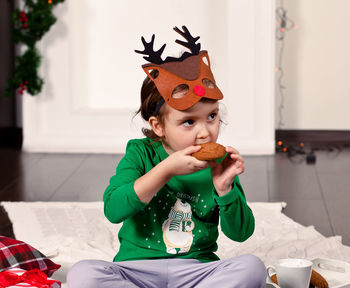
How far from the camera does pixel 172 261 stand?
54.7 inches

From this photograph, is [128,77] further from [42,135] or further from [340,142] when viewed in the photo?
[340,142]

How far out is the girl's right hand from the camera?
1.28 meters

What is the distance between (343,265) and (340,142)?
2244mm

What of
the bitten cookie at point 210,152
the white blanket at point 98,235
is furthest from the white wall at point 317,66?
the bitten cookie at point 210,152

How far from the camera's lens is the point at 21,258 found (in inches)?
62.9

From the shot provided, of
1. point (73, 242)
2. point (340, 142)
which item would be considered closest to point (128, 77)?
point (340, 142)

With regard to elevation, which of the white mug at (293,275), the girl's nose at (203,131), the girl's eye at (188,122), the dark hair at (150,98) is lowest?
the white mug at (293,275)

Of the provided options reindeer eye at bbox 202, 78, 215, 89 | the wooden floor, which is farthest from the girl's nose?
the wooden floor

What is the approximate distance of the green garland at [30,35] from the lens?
339 cm

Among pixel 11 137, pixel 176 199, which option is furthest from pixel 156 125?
pixel 11 137

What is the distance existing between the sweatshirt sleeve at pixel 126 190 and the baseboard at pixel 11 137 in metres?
2.28

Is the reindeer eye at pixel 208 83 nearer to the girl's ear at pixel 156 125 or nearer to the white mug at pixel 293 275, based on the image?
the girl's ear at pixel 156 125

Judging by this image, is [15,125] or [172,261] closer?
[172,261]

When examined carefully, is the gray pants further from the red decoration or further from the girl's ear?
the girl's ear
